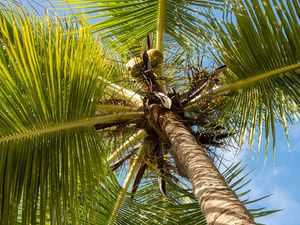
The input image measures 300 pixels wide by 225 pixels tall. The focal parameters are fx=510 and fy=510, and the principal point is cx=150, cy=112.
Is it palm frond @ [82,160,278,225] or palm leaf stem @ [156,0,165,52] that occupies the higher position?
palm leaf stem @ [156,0,165,52]

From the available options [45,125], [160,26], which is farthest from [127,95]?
[45,125]

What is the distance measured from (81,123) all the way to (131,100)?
94cm

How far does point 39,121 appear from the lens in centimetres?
289

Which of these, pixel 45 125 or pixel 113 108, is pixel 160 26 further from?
pixel 45 125

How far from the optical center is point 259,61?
3.66 metres

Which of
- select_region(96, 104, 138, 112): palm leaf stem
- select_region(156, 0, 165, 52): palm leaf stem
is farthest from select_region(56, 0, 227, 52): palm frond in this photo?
select_region(96, 104, 138, 112): palm leaf stem

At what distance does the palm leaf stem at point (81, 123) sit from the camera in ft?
9.28

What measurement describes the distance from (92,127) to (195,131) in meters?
1.02

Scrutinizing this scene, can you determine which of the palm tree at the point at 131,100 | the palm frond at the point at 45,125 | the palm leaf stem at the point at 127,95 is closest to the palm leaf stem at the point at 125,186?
the palm tree at the point at 131,100

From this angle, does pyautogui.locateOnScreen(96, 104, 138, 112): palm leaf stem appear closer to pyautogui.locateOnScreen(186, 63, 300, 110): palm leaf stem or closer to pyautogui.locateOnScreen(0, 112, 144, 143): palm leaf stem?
pyautogui.locateOnScreen(0, 112, 144, 143): palm leaf stem

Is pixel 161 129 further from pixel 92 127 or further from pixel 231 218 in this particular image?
pixel 231 218

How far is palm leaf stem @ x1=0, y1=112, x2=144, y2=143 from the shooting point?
283cm

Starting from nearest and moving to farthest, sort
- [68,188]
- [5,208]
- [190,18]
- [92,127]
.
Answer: [5,208] < [68,188] < [92,127] < [190,18]

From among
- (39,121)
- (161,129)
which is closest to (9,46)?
(39,121)
